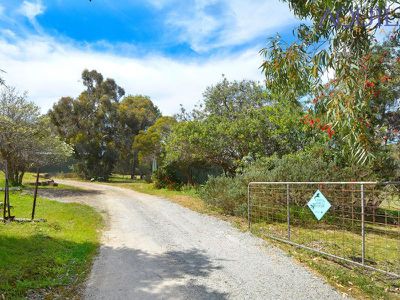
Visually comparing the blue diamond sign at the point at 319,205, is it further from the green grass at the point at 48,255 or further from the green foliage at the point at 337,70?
the green grass at the point at 48,255

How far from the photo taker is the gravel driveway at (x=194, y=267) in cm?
521

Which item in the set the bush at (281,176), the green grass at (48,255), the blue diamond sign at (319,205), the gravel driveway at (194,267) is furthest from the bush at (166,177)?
the blue diamond sign at (319,205)

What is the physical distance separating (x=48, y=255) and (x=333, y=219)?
7.03 meters

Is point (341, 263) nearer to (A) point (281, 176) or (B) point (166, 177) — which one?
(A) point (281, 176)

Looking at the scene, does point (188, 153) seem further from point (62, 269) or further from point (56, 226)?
point (62, 269)

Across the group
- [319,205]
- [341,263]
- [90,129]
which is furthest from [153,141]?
[341,263]

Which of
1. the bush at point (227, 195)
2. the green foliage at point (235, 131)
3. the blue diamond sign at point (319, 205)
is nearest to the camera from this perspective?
the blue diamond sign at point (319, 205)

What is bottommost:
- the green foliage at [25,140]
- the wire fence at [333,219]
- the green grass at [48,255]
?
the green grass at [48,255]

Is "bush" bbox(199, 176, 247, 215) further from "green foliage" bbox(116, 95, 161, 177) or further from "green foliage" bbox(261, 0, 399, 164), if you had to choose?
"green foliage" bbox(116, 95, 161, 177)

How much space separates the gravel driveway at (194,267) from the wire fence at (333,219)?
106 centimetres

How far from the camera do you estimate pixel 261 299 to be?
16.2 ft

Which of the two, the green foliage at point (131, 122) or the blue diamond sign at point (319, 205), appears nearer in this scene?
the blue diamond sign at point (319, 205)

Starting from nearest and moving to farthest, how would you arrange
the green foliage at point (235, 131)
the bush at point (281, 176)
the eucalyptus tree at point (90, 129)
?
the bush at point (281, 176) < the green foliage at point (235, 131) < the eucalyptus tree at point (90, 129)

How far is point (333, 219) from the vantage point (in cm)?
Answer: 984
